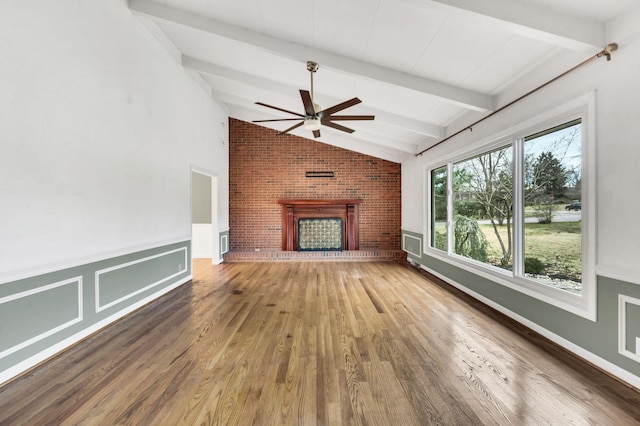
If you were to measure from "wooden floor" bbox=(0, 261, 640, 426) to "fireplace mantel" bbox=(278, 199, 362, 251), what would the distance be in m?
3.49

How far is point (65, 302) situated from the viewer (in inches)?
→ 88.0

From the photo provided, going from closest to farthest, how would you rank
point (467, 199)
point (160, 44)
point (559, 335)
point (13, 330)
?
point (13, 330)
point (559, 335)
point (160, 44)
point (467, 199)

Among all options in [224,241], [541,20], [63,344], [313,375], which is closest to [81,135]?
[63,344]

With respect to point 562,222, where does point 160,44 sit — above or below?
above

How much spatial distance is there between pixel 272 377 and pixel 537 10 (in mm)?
3162

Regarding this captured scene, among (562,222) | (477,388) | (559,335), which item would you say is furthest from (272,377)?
(562,222)

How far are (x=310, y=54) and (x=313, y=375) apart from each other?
309cm

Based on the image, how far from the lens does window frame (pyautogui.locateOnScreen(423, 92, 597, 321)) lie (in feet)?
6.50

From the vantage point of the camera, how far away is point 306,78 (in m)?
3.67

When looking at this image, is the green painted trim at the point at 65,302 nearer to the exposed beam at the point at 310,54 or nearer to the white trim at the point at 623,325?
the exposed beam at the point at 310,54

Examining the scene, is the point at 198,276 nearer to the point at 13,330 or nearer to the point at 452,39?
the point at 13,330

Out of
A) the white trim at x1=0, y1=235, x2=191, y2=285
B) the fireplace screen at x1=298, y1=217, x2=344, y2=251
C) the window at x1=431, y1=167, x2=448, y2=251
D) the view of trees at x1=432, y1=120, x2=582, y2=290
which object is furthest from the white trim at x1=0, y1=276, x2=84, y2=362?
the window at x1=431, y1=167, x2=448, y2=251

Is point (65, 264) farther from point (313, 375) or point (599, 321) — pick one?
point (599, 321)

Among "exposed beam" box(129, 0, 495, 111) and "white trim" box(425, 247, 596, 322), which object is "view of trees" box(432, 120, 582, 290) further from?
"exposed beam" box(129, 0, 495, 111)
